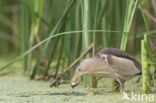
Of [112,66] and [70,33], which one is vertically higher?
[70,33]

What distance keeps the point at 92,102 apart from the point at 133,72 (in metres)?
0.29

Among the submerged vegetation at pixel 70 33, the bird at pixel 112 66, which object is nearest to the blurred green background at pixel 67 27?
the submerged vegetation at pixel 70 33

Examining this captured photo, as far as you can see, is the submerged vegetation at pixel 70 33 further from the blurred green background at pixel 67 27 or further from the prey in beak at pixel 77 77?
the prey in beak at pixel 77 77

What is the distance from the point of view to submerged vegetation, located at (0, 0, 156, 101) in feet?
5.64

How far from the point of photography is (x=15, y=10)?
4938 millimetres

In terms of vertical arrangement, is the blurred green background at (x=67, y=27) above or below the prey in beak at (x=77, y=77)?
above

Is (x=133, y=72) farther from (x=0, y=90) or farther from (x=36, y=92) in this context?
(x=0, y=90)

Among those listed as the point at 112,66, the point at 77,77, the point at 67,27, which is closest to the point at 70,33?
the point at 67,27

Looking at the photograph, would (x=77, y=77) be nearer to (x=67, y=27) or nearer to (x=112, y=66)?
(x=112, y=66)

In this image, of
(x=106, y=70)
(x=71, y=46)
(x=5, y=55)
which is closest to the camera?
(x=106, y=70)

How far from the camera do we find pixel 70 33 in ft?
7.69

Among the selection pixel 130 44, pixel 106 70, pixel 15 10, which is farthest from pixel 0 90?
pixel 15 10

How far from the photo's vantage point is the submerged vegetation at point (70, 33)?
1720 millimetres

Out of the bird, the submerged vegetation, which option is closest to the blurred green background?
the submerged vegetation
